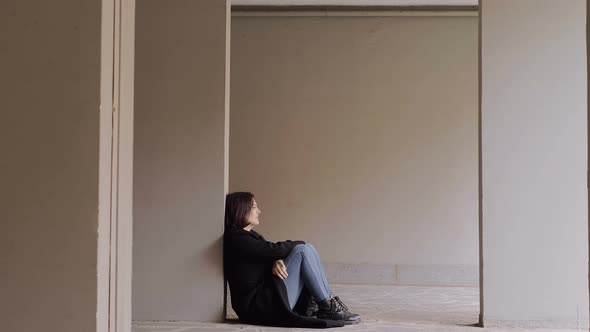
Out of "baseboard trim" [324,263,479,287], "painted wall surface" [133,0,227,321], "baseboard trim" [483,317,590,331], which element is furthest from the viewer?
"baseboard trim" [324,263,479,287]

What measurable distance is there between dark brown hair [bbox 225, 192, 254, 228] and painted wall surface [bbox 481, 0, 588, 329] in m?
1.85

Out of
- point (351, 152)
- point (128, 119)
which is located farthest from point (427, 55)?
point (128, 119)

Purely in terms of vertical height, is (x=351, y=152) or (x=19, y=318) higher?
(x=351, y=152)

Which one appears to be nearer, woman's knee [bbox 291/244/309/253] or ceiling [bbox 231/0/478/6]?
woman's knee [bbox 291/244/309/253]

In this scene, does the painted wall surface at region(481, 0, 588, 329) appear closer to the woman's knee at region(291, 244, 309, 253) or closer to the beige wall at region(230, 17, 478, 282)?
the woman's knee at region(291, 244, 309, 253)

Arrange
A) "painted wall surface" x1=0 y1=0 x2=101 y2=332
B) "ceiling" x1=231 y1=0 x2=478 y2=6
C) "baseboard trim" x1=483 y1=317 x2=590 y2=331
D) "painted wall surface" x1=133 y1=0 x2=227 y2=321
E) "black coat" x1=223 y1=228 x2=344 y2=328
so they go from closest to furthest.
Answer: "painted wall surface" x1=0 y1=0 x2=101 y2=332
"baseboard trim" x1=483 y1=317 x2=590 y2=331
"black coat" x1=223 y1=228 x2=344 y2=328
"painted wall surface" x1=133 y1=0 x2=227 y2=321
"ceiling" x1=231 y1=0 x2=478 y2=6

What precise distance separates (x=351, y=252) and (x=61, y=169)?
292 inches

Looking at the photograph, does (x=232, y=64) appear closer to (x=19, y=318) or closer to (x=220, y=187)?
(x=220, y=187)

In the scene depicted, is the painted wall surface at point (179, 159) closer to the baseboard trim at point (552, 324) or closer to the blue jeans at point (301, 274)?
the blue jeans at point (301, 274)

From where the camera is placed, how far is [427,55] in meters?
10.8

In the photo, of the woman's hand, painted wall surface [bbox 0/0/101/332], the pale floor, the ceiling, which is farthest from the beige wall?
painted wall surface [bbox 0/0/101/332]

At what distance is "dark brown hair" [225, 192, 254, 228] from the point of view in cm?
728

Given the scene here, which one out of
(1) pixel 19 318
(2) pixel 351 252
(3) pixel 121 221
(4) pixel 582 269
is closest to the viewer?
(1) pixel 19 318

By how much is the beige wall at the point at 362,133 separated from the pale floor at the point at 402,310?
0.70m
